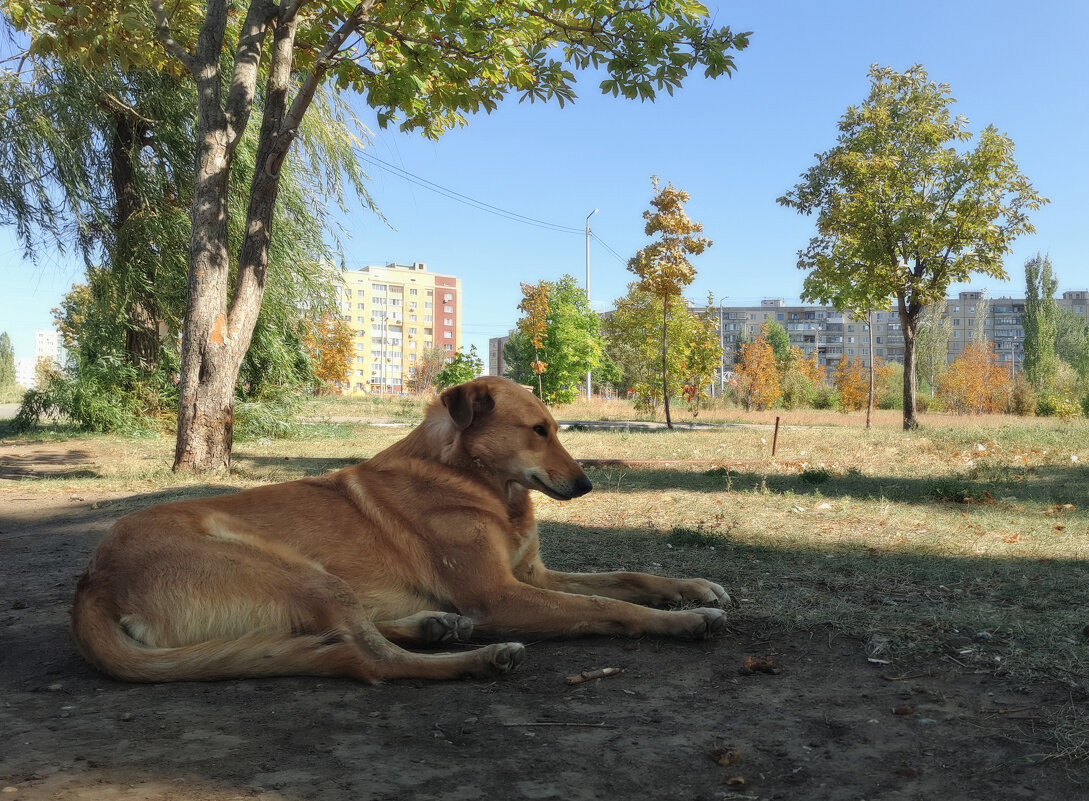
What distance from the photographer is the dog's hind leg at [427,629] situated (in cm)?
316

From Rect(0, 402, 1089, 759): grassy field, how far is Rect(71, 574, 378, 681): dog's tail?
177 cm

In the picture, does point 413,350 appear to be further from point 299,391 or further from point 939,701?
point 939,701

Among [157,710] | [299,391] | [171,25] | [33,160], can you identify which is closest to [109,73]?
[33,160]

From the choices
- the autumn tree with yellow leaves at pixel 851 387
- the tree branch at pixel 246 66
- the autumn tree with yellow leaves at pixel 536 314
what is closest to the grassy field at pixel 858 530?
the tree branch at pixel 246 66

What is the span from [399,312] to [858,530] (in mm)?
155603

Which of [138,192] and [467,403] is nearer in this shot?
[467,403]

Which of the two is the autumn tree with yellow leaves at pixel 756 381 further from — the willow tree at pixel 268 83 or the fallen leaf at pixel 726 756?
the fallen leaf at pixel 726 756

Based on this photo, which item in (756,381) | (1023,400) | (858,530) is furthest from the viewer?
(756,381)

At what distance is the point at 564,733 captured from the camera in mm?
2369

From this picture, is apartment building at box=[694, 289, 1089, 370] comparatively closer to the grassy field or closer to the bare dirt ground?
the grassy field

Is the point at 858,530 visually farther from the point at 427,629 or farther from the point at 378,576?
the point at 378,576

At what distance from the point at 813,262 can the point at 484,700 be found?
20.9 metres

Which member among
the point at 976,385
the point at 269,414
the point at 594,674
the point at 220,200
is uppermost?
the point at 220,200

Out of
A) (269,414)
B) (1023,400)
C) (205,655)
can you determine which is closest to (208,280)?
(205,655)
